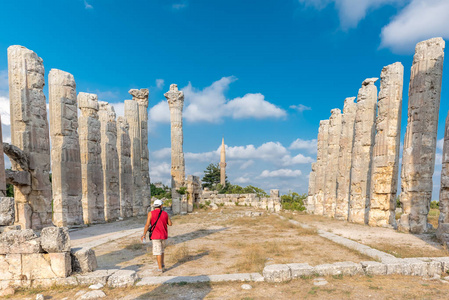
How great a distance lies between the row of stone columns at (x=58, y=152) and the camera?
10695 mm

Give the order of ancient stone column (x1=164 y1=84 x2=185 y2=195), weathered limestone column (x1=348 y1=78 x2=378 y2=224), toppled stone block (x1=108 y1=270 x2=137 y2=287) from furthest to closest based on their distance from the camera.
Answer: ancient stone column (x1=164 y1=84 x2=185 y2=195)
weathered limestone column (x1=348 y1=78 x2=378 y2=224)
toppled stone block (x1=108 y1=270 x2=137 y2=287)

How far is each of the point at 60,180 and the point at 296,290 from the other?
469 inches

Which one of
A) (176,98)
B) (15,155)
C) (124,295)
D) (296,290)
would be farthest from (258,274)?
(176,98)

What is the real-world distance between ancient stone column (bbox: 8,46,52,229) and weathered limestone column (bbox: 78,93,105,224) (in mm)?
3012

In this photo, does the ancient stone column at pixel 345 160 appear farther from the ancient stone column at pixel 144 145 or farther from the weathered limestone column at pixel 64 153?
the weathered limestone column at pixel 64 153

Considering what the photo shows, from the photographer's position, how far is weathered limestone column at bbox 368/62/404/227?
12148 millimetres

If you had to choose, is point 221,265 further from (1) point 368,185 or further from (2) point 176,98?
(2) point 176,98

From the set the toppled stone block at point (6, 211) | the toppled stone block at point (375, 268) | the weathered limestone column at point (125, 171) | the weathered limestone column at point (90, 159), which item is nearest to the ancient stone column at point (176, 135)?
the weathered limestone column at point (125, 171)

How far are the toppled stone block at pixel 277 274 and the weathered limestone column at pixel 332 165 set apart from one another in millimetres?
15453

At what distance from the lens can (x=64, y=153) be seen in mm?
12477

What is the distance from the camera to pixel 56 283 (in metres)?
4.66

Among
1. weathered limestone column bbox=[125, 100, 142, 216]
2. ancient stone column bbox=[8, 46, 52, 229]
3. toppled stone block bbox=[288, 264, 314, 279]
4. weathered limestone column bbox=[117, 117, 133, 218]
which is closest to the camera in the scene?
toppled stone block bbox=[288, 264, 314, 279]

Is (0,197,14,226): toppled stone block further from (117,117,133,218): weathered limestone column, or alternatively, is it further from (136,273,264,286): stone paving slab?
(117,117,133,218): weathered limestone column

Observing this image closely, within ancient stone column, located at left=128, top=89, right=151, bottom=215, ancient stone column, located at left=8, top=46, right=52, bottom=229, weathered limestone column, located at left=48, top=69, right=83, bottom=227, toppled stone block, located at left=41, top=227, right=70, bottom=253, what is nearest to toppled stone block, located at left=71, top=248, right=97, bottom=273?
toppled stone block, located at left=41, top=227, right=70, bottom=253
